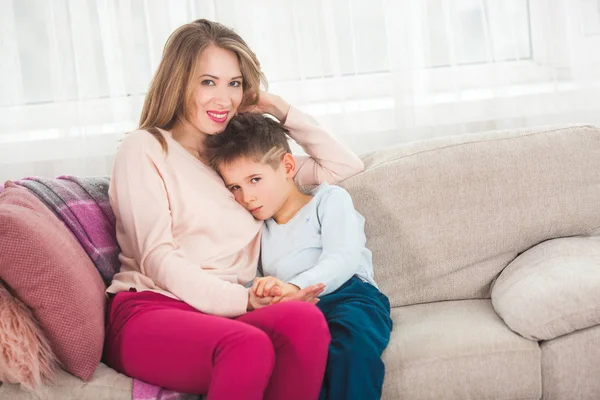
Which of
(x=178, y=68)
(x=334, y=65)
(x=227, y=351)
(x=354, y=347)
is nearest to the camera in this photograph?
(x=227, y=351)

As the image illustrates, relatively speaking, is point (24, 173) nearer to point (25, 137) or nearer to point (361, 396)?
point (25, 137)

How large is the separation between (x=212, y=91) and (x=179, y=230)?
398 millimetres

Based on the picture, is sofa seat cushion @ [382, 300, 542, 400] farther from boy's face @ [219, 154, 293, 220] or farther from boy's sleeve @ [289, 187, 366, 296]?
boy's face @ [219, 154, 293, 220]

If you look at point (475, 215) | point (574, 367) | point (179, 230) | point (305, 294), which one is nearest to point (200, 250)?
point (179, 230)

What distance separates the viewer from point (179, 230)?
1.90 meters

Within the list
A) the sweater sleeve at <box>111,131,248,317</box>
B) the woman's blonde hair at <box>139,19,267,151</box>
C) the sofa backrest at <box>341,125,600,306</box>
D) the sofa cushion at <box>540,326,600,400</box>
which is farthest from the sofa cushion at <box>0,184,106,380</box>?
the sofa cushion at <box>540,326,600,400</box>

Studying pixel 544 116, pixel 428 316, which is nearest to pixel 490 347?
pixel 428 316

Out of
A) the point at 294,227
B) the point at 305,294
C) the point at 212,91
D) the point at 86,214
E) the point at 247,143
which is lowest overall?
the point at 305,294

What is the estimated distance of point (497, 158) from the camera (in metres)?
2.23

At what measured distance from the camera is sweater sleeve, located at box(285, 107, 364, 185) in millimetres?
2184

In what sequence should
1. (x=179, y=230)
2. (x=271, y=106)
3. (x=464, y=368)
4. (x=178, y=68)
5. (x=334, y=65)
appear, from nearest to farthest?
1. (x=464, y=368)
2. (x=179, y=230)
3. (x=178, y=68)
4. (x=271, y=106)
5. (x=334, y=65)

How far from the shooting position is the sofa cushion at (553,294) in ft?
5.76

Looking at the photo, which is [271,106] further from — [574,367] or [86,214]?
[574,367]

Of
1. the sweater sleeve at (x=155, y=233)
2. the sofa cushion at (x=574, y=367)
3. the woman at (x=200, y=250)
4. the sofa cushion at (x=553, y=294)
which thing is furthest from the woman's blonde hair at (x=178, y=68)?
the sofa cushion at (x=574, y=367)
